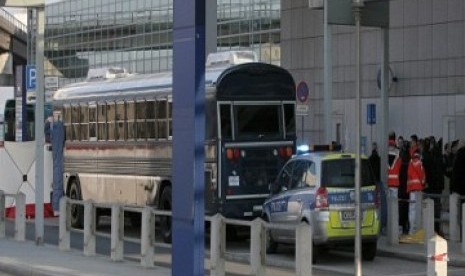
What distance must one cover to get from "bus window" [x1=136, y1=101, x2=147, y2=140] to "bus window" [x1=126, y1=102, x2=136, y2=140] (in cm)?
16

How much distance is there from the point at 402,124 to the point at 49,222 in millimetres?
13548

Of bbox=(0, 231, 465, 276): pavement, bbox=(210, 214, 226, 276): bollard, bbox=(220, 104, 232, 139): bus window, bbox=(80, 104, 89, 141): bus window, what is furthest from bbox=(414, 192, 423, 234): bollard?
bbox=(80, 104, 89, 141): bus window

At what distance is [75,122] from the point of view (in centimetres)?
2402

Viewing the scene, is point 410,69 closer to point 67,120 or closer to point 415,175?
point 67,120

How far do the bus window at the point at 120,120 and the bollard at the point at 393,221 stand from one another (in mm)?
6450

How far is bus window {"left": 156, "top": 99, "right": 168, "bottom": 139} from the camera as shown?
800 inches

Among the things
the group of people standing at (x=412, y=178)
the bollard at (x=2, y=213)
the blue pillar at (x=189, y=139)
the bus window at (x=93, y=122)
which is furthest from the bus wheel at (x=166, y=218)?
the blue pillar at (x=189, y=139)

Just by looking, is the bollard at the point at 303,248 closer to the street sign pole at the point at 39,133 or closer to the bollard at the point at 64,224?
the bollard at the point at 64,224

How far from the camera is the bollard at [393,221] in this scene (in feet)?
61.9

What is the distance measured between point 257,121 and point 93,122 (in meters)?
5.23

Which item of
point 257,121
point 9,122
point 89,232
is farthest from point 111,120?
point 9,122

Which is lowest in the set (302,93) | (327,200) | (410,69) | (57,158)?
(327,200)

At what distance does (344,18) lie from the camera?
63.8 ft

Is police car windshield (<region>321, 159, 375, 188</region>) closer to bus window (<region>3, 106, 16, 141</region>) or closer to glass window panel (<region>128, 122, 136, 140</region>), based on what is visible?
glass window panel (<region>128, 122, 136, 140</region>)
